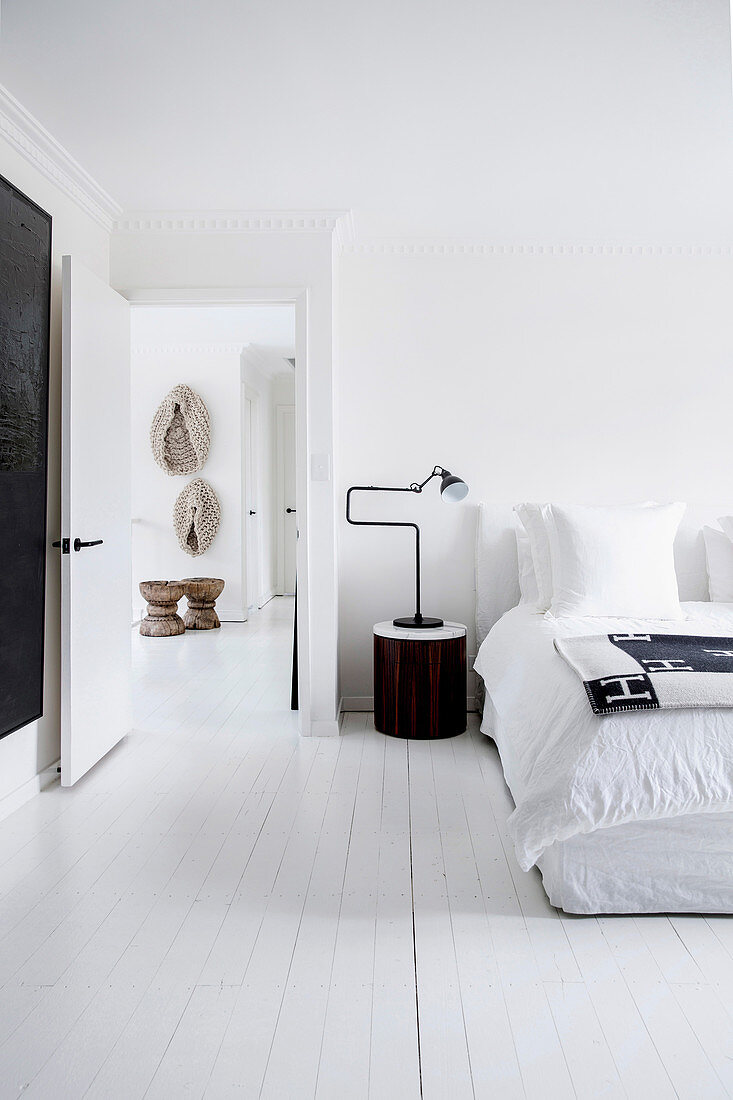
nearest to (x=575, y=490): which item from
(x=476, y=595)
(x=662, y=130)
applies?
(x=476, y=595)

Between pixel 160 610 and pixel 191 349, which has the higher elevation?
pixel 191 349

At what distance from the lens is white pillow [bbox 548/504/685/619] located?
3396mm

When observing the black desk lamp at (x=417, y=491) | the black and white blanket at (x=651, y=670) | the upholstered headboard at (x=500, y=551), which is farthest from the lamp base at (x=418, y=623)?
the black and white blanket at (x=651, y=670)

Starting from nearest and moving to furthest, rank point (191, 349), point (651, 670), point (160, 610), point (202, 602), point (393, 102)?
point (651, 670)
point (393, 102)
point (160, 610)
point (202, 602)
point (191, 349)

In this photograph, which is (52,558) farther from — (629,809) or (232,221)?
(629,809)

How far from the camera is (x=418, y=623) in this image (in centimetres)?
383

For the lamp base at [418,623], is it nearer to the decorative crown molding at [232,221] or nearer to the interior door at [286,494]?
the decorative crown molding at [232,221]

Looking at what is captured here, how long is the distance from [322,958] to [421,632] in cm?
193

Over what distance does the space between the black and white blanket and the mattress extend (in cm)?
4

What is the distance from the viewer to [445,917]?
217 centimetres

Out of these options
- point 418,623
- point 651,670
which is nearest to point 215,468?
point 418,623

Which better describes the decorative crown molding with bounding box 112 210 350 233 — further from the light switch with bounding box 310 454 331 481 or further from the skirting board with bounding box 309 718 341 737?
the skirting board with bounding box 309 718 341 737

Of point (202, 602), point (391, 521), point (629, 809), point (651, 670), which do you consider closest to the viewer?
point (629, 809)

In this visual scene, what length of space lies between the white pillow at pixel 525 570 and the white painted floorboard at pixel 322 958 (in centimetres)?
97
